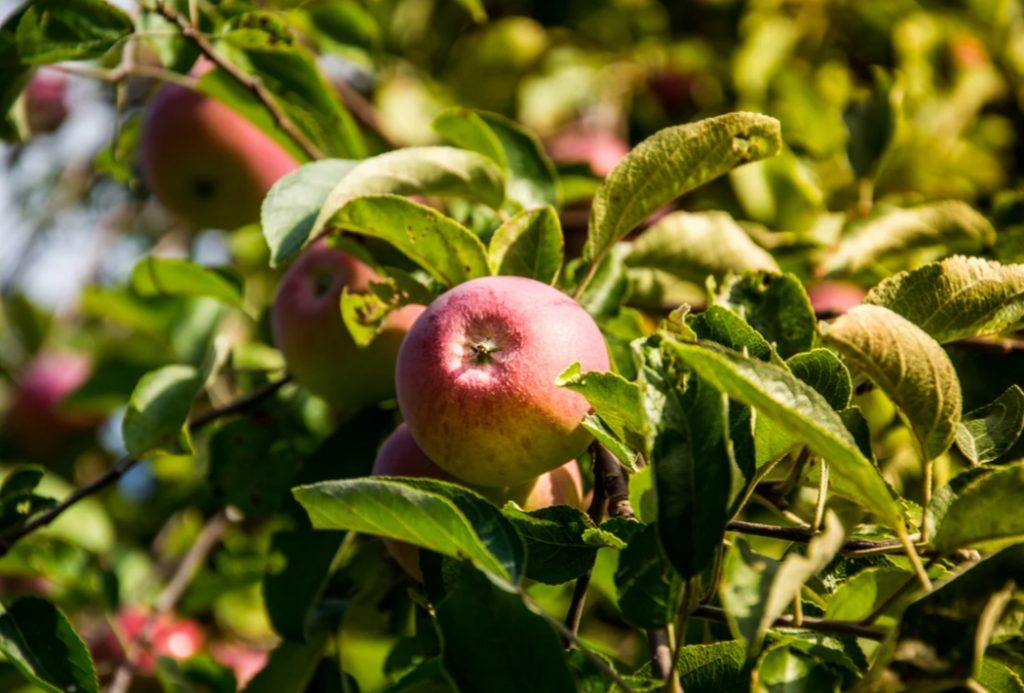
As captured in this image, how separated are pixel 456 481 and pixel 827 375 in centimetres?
34

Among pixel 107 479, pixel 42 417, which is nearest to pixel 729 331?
pixel 107 479

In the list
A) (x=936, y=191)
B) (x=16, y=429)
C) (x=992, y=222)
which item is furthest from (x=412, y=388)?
(x=16, y=429)

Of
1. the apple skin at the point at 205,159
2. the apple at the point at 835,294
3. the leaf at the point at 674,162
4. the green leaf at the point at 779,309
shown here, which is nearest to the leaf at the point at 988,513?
the green leaf at the point at 779,309

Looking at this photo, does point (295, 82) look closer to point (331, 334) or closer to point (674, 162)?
point (331, 334)

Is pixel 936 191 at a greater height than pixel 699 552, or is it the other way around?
pixel 699 552

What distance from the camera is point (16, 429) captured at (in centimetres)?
271

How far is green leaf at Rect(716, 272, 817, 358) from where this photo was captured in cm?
93

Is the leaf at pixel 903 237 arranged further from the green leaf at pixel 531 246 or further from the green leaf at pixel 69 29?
the green leaf at pixel 69 29

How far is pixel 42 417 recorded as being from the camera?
8.87 ft

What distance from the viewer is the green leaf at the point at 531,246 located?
0.98m

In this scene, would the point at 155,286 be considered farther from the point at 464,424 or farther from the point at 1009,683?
the point at 1009,683

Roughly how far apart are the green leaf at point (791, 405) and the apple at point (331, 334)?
1.70 ft

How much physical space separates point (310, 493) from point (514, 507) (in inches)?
6.1

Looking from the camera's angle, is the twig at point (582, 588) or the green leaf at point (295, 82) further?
the green leaf at point (295, 82)
